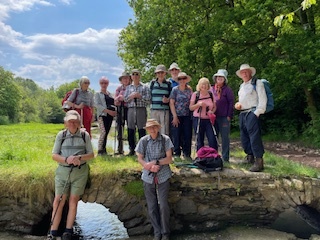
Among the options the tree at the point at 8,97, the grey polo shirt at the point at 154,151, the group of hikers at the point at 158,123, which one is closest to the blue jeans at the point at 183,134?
the group of hikers at the point at 158,123

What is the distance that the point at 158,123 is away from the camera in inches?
239

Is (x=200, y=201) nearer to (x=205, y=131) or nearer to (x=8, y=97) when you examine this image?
(x=205, y=131)

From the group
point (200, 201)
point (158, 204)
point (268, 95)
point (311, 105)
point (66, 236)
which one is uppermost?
point (311, 105)

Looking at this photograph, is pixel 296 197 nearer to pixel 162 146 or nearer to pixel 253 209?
pixel 253 209

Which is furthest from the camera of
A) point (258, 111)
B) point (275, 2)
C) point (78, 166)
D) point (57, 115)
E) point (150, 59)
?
point (57, 115)

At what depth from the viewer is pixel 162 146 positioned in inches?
239

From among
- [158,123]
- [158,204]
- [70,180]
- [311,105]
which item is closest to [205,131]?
[158,123]

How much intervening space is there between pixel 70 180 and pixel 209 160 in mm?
2816

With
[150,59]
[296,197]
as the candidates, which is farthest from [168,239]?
[150,59]

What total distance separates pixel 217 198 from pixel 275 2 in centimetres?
959

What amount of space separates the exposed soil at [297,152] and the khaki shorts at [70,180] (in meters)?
7.87

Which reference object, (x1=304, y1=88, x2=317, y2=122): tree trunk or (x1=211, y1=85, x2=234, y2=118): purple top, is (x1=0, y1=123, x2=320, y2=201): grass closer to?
(x1=211, y1=85, x2=234, y2=118): purple top

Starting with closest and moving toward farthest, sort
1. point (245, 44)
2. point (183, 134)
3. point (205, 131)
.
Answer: point (205, 131)
point (183, 134)
point (245, 44)

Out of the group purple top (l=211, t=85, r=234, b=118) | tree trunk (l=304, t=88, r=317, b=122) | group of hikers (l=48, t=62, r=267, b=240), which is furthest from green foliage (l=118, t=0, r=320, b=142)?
group of hikers (l=48, t=62, r=267, b=240)
